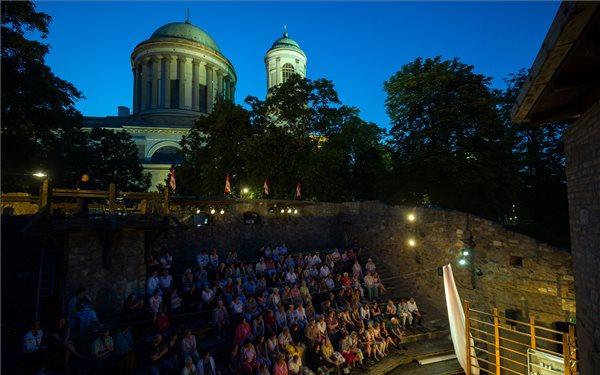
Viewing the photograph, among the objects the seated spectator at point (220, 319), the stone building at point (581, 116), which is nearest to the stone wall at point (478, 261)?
the stone building at point (581, 116)

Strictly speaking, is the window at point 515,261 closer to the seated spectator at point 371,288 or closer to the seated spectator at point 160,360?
the seated spectator at point 371,288

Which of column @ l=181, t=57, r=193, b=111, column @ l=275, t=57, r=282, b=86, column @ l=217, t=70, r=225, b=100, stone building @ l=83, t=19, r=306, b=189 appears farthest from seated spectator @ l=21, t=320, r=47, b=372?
column @ l=275, t=57, r=282, b=86

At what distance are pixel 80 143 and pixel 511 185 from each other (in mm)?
24468

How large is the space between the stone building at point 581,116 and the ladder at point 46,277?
11.3m

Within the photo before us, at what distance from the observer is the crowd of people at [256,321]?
277 inches

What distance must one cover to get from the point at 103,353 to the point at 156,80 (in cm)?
3686

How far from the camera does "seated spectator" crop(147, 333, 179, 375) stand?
6.88m

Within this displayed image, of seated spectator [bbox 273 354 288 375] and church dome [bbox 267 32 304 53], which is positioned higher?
church dome [bbox 267 32 304 53]

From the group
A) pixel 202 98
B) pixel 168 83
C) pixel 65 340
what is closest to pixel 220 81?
pixel 202 98

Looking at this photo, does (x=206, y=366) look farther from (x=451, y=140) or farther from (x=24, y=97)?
(x=451, y=140)

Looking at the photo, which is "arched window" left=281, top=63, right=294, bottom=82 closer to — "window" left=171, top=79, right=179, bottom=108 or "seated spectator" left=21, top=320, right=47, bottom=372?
"window" left=171, top=79, right=179, bottom=108

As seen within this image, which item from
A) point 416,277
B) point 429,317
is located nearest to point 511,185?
point 416,277

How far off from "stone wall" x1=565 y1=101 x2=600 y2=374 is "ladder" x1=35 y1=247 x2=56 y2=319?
37.4ft

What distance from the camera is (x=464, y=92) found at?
48.8ft
